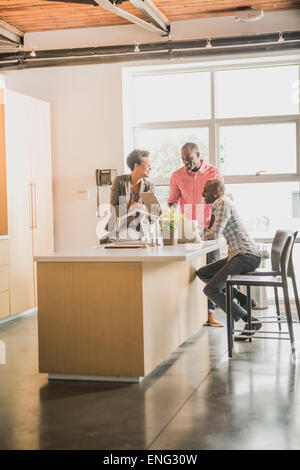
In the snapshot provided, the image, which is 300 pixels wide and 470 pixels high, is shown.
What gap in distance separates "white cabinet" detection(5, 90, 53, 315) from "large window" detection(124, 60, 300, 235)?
108cm

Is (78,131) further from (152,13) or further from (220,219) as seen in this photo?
(220,219)

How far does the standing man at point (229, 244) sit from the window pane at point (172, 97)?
2.60 meters

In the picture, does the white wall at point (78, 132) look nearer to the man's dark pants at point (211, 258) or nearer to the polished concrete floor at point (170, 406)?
the man's dark pants at point (211, 258)

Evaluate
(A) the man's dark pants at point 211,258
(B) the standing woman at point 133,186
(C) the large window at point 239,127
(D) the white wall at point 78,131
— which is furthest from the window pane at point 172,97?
(B) the standing woman at point 133,186

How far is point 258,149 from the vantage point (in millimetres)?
7449

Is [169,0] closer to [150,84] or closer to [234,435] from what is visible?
[150,84]

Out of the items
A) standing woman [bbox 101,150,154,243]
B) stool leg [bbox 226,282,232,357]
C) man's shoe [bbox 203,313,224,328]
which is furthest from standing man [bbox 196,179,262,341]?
man's shoe [bbox 203,313,224,328]

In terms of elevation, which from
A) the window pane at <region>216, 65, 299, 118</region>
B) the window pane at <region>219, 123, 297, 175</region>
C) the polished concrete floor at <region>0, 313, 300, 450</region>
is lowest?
the polished concrete floor at <region>0, 313, 300, 450</region>

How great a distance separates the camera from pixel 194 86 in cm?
757

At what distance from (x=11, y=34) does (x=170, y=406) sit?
5398mm

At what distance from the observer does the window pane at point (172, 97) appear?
7531 millimetres

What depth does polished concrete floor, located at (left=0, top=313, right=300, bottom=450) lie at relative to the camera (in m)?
3.02

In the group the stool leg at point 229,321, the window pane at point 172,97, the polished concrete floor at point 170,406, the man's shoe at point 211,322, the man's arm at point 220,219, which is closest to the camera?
the polished concrete floor at point 170,406

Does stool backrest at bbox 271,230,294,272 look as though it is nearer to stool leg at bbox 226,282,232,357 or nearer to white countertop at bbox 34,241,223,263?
stool leg at bbox 226,282,232,357
